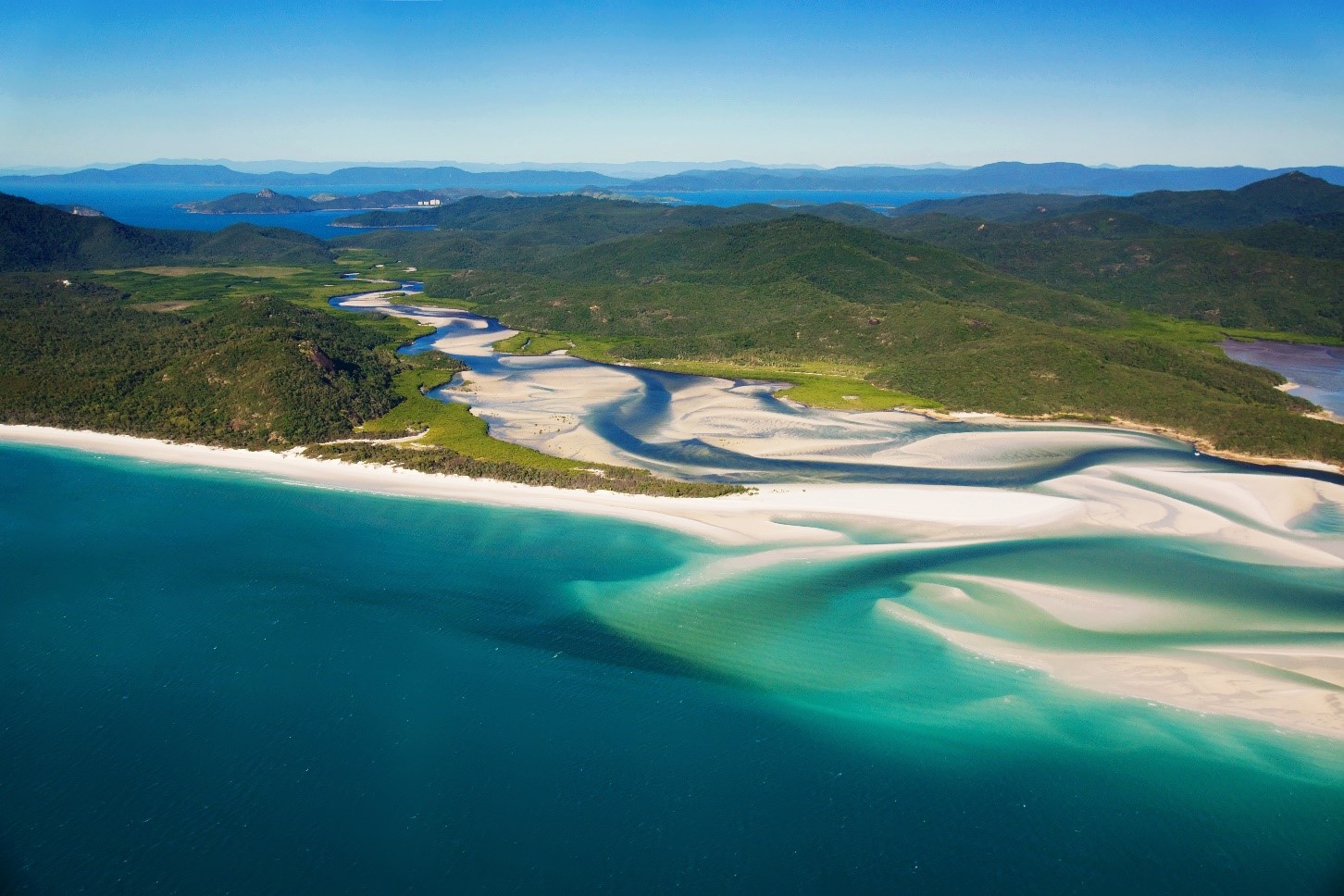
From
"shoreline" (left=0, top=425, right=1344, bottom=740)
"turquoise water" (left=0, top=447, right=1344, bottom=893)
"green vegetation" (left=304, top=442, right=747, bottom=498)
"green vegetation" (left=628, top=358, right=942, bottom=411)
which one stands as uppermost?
"green vegetation" (left=628, top=358, right=942, bottom=411)

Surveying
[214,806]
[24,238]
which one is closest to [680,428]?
[214,806]

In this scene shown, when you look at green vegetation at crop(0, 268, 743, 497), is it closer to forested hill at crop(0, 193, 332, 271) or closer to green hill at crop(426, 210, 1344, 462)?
green hill at crop(426, 210, 1344, 462)

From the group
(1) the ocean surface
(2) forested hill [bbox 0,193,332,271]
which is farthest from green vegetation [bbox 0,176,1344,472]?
(1) the ocean surface

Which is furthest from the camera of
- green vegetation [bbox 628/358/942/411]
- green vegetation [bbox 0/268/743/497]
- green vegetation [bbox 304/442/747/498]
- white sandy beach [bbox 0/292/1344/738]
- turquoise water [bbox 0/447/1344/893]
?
green vegetation [bbox 628/358/942/411]

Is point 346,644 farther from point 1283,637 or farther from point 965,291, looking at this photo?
point 965,291

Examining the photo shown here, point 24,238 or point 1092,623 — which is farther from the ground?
point 24,238

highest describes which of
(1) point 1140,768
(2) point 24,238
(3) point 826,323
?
(2) point 24,238
